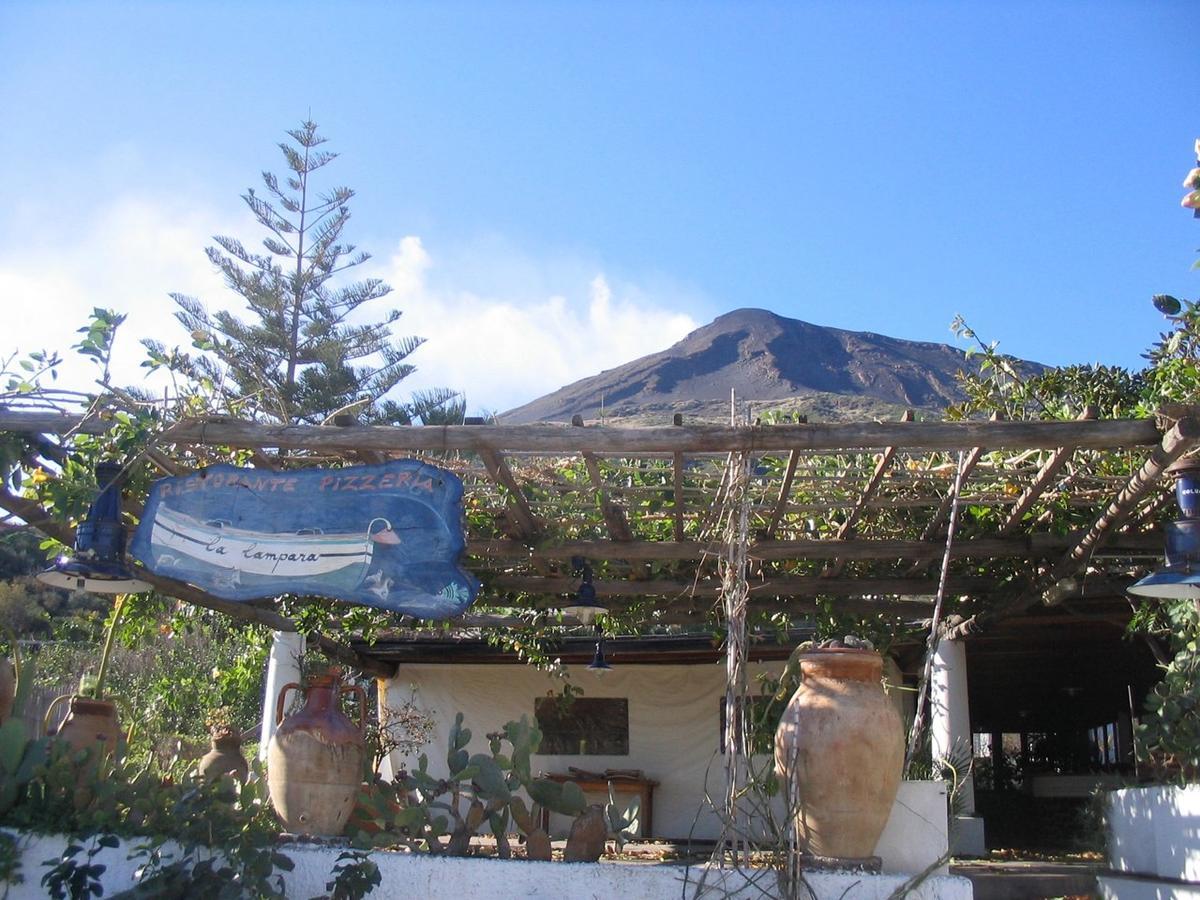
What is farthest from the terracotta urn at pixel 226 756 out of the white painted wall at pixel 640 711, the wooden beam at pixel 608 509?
the white painted wall at pixel 640 711

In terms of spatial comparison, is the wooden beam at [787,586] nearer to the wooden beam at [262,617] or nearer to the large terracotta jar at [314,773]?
the wooden beam at [262,617]

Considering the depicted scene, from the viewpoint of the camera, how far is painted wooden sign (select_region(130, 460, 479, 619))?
14.8 ft

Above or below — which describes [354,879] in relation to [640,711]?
below

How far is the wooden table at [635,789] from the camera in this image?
9.27 metres

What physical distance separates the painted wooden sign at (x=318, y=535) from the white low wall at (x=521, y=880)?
971mm

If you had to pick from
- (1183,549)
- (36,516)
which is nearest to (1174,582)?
(1183,549)

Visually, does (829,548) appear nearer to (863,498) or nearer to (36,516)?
(863,498)

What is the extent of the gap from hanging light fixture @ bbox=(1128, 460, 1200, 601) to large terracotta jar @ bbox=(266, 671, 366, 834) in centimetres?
307

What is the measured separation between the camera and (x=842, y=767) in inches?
152

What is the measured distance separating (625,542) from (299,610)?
7.89 ft

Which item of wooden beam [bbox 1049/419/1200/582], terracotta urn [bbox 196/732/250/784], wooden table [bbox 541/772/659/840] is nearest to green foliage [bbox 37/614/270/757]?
terracotta urn [bbox 196/732/250/784]

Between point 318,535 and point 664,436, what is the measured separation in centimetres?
153

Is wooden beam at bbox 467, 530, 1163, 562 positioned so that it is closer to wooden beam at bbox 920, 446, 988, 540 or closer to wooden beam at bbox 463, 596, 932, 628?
wooden beam at bbox 920, 446, 988, 540

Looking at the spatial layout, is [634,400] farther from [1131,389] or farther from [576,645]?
[1131,389]
